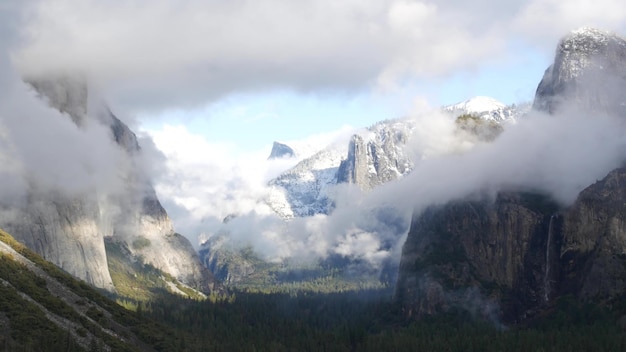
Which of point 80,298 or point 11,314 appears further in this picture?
point 80,298

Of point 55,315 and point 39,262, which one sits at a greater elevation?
point 39,262

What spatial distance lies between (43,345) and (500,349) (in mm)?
116079

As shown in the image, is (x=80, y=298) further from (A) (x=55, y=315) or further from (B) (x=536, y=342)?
(B) (x=536, y=342)

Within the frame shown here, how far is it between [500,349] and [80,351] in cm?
10892

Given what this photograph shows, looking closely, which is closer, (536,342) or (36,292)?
(36,292)

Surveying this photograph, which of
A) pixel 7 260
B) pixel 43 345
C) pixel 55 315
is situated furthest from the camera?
pixel 7 260

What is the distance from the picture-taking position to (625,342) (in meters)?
184

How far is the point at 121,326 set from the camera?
16988 centimetres

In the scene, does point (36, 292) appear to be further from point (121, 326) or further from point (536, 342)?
point (536, 342)

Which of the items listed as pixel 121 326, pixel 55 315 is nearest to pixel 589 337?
pixel 121 326

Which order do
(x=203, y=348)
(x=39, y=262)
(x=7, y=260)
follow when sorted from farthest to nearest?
(x=203, y=348) → (x=39, y=262) → (x=7, y=260)

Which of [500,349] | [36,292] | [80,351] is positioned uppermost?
[36,292]

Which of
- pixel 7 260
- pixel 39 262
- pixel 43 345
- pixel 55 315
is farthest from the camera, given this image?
pixel 39 262

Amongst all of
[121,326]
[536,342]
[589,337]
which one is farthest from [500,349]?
[121,326]
